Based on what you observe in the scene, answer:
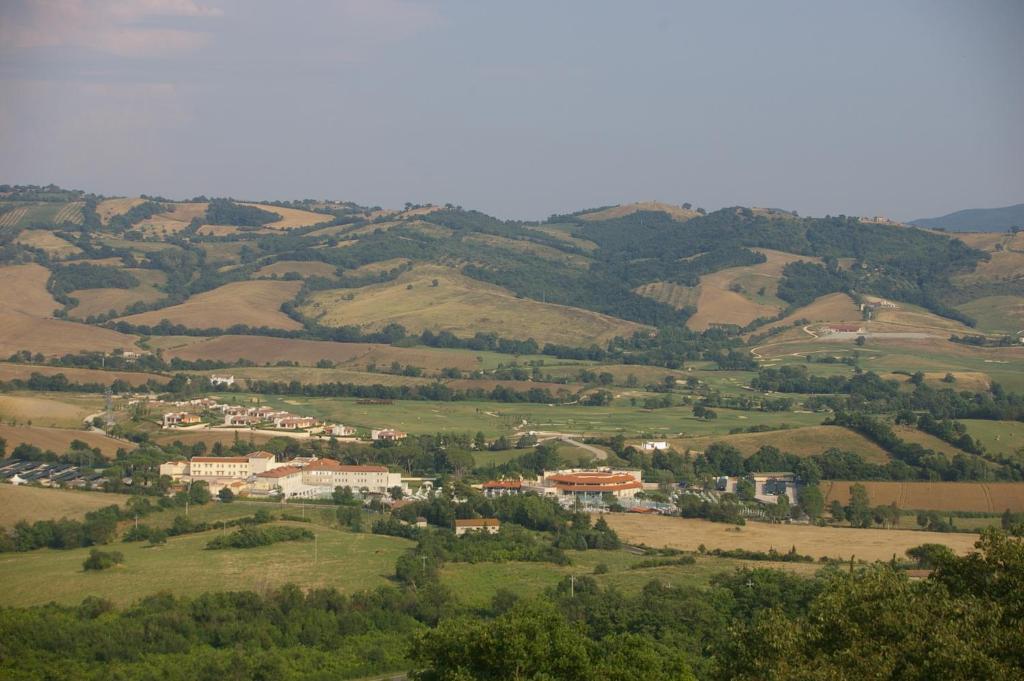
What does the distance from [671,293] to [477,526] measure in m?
94.4

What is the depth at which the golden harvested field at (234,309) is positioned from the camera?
397ft

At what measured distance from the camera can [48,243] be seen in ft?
505

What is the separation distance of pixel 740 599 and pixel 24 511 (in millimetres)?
25934

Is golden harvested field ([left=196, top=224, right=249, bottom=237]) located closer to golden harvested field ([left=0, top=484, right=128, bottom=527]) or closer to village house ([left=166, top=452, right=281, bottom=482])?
village house ([left=166, top=452, right=281, bottom=482])

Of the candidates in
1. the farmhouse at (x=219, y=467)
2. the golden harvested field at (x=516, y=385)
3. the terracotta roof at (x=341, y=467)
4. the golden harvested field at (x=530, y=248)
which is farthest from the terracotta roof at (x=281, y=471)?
the golden harvested field at (x=530, y=248)

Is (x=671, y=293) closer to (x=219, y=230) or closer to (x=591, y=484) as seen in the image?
(x=219, y=230)

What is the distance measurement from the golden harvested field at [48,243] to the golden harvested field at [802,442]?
94.1 m

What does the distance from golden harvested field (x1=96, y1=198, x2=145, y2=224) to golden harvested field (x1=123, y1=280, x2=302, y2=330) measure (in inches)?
1928

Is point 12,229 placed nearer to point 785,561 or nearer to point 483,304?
point 483,304

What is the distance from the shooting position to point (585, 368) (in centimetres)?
10469

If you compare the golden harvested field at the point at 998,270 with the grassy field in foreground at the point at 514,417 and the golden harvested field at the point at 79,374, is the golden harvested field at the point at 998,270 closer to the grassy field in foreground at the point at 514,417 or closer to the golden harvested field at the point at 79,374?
the grassy field in foreground at the point at 514,417

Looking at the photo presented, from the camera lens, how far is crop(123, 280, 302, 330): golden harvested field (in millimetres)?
121062

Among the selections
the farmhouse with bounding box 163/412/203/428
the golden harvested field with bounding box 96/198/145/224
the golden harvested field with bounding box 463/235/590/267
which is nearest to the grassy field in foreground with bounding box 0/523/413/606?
the farmhouse with bounding box 163/412/203/428

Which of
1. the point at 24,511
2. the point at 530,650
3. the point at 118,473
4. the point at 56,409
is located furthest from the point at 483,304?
the point at 530,650
